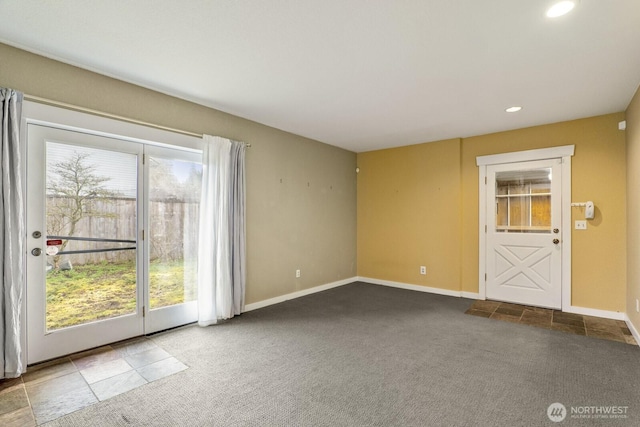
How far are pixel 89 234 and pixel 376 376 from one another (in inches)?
116

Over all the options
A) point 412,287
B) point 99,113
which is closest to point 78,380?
point 99,113

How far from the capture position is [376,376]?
2496mm

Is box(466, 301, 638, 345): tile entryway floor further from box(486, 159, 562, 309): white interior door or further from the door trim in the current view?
the door trim

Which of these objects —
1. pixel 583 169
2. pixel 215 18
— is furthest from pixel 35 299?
pixel 583 169

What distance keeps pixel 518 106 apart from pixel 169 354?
15.2 ft

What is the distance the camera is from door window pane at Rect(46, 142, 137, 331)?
2.79 meters

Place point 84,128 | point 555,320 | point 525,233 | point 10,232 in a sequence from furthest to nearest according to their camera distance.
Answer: point 525,233 → point 555,320 → point 84,128 → point 10,232

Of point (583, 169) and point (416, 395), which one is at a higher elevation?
point (583, 169)

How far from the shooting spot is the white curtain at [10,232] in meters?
2.36

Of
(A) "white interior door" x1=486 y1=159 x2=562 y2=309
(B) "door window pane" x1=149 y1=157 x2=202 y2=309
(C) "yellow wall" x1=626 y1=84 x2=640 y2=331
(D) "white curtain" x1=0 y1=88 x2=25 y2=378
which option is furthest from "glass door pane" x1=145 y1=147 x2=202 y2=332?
(C) "yellow wall" x1=626 y1=84 x2=640 y2=331

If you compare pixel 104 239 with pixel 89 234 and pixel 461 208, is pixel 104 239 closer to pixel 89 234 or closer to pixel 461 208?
pixel 89 234

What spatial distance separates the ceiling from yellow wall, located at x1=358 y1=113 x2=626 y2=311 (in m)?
0.58

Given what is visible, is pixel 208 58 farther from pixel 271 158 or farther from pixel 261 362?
pixel 261 362

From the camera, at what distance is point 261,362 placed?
274cm
